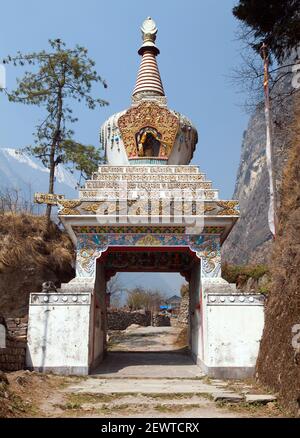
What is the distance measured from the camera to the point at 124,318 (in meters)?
35.2

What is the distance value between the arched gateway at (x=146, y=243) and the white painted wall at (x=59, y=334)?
0.08 ft

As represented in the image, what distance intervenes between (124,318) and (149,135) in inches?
893

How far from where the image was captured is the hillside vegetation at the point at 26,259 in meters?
17.2

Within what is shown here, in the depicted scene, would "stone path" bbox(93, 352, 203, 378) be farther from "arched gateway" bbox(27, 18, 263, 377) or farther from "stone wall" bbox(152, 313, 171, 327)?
"stone wall" bbox(152, 313, 171, 327)

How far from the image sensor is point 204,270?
12250mm

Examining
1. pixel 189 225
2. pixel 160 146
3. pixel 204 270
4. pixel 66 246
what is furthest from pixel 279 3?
pixel 66 246

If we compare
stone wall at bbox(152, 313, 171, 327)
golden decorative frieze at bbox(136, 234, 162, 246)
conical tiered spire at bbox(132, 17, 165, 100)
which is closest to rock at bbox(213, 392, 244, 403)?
golden decorative frieze at bbox(136, 234, 162, 246)

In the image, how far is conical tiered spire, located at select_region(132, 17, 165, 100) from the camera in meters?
17.6

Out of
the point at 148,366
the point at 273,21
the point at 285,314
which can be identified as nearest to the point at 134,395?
the point at 285,314

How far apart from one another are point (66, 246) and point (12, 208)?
311 centimetres

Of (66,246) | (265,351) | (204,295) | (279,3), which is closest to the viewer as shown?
(265,351)

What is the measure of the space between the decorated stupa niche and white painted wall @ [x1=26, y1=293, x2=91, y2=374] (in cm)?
604

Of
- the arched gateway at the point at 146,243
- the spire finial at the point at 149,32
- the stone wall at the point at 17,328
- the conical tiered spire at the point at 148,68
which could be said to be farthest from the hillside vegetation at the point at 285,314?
the spire finial at the point at 149,32
